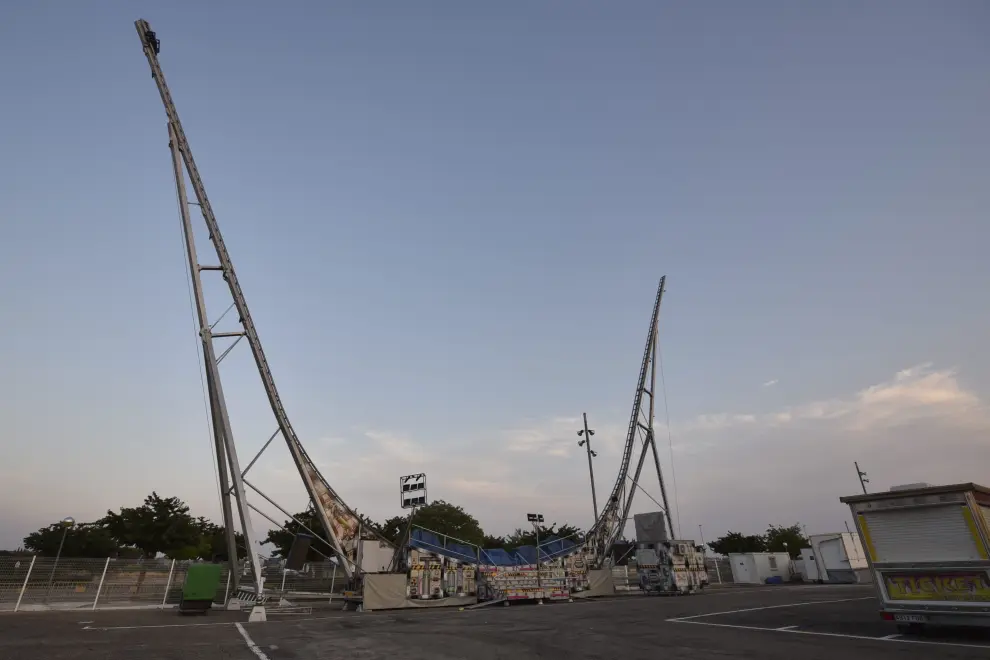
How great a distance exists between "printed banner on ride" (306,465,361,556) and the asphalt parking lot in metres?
9.58

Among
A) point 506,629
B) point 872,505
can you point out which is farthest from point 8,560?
point 872,505

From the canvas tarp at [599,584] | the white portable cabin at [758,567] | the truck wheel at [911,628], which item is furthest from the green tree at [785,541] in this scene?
the truck wheel at [911,628]

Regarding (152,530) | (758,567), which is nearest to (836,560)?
(758,567)

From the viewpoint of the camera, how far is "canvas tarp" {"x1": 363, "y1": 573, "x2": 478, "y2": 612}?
25.2 meters

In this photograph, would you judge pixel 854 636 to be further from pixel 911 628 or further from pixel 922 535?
pixel 922 535

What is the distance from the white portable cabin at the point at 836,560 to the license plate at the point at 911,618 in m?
39.3

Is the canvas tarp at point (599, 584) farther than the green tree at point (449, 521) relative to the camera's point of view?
No

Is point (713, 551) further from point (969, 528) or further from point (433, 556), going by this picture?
point (969, 528)

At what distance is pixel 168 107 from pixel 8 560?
861 inches

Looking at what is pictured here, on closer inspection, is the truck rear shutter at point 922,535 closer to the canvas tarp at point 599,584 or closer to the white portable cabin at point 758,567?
the canvas tarp at point 599,584

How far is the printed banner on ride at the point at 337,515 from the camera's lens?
28969 mm

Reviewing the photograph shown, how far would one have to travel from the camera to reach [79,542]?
143 ft

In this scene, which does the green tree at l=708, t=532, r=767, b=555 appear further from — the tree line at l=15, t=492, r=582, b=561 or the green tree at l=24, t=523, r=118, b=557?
the green tree at l=24, t=523, r=118, b=557

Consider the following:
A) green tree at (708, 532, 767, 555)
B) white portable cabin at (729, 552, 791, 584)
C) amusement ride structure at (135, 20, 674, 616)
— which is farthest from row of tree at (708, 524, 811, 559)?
amusement ride structure at (135, 20, 674, 616)
